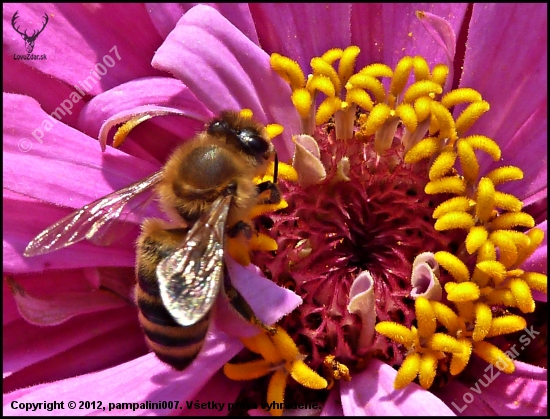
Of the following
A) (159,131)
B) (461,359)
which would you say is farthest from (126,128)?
(461,359)

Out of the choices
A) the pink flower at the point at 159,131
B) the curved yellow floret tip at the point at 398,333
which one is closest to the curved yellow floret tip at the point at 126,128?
the pink flower at the point at 159,131

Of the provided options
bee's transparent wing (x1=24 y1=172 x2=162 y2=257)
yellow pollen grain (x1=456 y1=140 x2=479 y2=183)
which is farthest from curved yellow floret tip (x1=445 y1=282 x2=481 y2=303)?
bee's transparent wing (x1=24 y1=172 x2=162 y2=257)

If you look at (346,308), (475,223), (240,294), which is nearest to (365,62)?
(475,223)

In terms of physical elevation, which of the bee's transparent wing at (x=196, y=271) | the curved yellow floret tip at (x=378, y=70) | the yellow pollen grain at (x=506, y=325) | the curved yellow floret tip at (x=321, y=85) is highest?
the curved yellow floret tip at (x=378, y=70)

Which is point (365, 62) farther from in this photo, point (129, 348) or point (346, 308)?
point (129, 348)

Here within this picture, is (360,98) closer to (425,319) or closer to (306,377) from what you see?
(425,319)

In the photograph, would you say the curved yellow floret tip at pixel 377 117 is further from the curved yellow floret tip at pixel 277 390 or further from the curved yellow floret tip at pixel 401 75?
the curved yellow floret tip at pixel 277 390

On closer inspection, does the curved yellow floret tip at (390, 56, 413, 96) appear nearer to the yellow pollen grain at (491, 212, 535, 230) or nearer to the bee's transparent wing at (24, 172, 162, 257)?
the yellow pollen grain at (491, 212, 535, 230)
